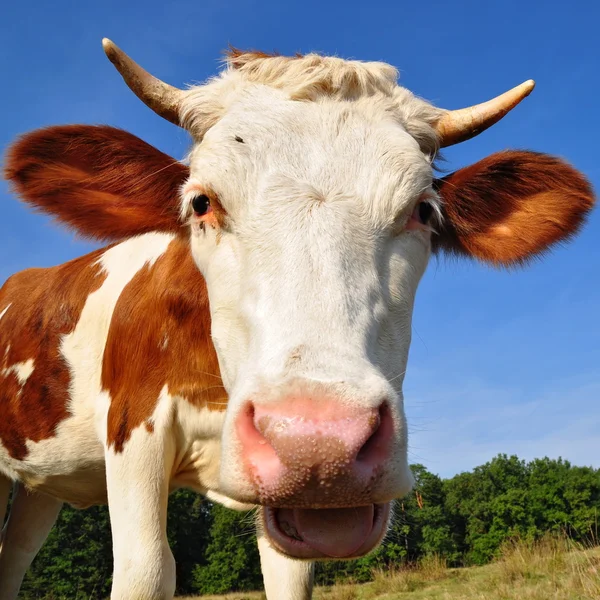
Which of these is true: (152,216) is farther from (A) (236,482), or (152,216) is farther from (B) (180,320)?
(A) (236,482)

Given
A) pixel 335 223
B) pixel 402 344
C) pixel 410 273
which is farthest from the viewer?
pixel 410 273

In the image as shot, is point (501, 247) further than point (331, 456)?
Yes

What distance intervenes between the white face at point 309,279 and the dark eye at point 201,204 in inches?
1.6

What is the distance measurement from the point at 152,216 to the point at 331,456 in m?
2.53

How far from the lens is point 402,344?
2.66 meters

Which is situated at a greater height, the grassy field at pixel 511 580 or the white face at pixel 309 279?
the white face at pixel 309 279

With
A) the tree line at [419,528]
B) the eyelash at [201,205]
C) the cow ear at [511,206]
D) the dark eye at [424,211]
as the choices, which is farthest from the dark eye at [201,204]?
the tree line at [419,528]

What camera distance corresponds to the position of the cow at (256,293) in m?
1.95

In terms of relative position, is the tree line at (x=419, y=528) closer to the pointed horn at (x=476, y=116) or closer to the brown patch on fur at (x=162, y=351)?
the brown patch on fur at (x=162, y=351)

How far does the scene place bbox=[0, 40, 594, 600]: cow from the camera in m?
1.95

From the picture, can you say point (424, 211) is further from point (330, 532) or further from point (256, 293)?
point (330, 532)

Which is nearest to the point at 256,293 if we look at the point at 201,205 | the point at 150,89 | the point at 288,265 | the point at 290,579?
the point at 288,265

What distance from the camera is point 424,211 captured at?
3.06 metres

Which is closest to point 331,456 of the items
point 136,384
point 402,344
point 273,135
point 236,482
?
point 236,482
